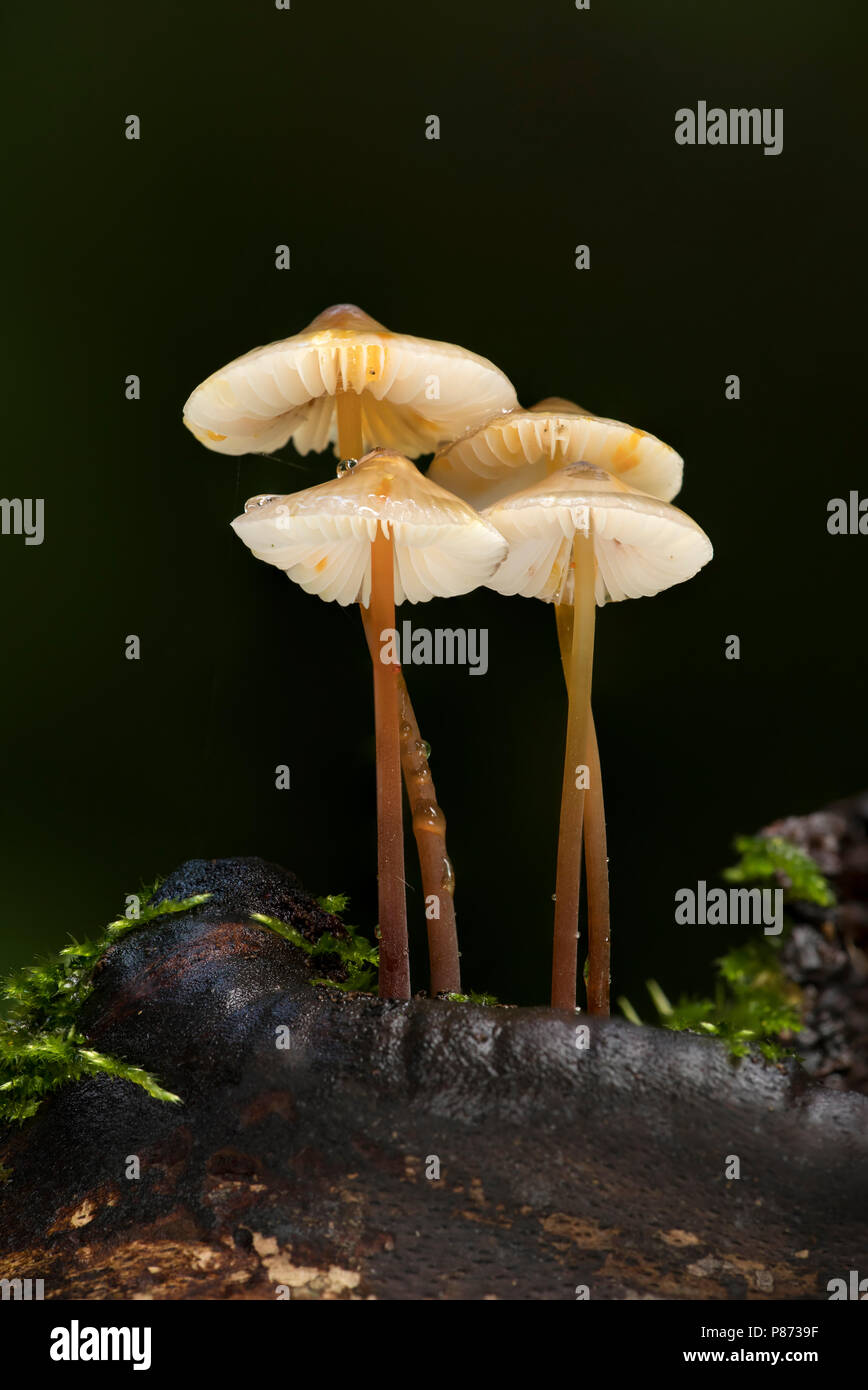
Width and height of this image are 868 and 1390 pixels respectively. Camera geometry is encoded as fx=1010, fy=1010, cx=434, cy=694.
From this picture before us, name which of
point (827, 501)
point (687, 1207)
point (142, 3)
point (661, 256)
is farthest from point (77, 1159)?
point (142, 3)

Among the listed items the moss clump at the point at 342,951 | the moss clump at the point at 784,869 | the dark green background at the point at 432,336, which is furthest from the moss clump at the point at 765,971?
the dark green background at the point at 432,336

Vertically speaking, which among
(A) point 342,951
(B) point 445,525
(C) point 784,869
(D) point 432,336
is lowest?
(A) point 342,951

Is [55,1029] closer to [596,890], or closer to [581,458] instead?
[596,890]

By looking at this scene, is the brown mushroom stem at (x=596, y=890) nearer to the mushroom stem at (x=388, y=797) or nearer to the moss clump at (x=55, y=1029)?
the mushroom stem at (x=388, y=797)

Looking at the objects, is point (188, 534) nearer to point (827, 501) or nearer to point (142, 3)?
point (142, 3)

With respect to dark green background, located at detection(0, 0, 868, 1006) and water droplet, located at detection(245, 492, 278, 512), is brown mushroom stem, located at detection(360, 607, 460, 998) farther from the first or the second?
dark green background, located at detection(0, 0, 868, 1006)

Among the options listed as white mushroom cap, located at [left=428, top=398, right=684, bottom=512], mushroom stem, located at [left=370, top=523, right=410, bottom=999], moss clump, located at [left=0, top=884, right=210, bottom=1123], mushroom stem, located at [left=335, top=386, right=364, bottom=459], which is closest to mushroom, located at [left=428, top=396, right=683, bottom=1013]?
white mushroom cap, located at [left=428, top=398, right=684, bottom=512]

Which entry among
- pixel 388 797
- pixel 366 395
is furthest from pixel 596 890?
pixel 366 395
